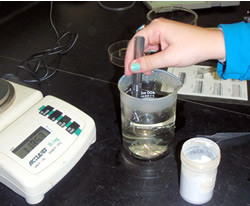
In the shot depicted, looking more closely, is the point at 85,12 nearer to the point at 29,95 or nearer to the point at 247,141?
the point at 29,95

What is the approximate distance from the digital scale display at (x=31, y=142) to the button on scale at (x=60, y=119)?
1.3 inches

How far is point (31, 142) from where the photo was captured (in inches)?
24.3

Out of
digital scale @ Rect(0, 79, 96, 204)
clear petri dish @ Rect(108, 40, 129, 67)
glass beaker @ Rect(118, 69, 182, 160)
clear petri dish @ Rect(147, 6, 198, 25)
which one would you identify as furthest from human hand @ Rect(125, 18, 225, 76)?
clear petri dish @ Rect(147, 6, 198, 25)

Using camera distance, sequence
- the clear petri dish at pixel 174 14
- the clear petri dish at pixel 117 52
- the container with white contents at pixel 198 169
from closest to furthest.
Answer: the container with white contents at pixel 198 169
the clear petri dish at pixel 117 52
the clear petri dish at pixel 174 14

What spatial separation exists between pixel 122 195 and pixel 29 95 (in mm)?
275

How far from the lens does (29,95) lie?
705mm

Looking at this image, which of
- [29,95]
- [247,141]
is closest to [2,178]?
[29,95]

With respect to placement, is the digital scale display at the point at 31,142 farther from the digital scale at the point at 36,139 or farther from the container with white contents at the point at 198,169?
the container with white contents at the point at 198,169

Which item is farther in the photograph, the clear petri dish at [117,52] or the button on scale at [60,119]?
the clear petri dish at [117,52]

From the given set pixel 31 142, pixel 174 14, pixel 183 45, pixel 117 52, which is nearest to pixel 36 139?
pixel 31 142

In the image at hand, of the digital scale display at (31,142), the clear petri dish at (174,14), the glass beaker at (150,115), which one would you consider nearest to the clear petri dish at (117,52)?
Result: the clear petri dish at (174,14)

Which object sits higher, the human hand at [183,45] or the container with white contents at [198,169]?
the human hand at [183,45]

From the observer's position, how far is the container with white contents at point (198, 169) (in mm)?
547

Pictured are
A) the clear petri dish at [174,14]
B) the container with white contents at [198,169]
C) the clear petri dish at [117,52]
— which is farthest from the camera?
the clear petri dish at [174,14]
